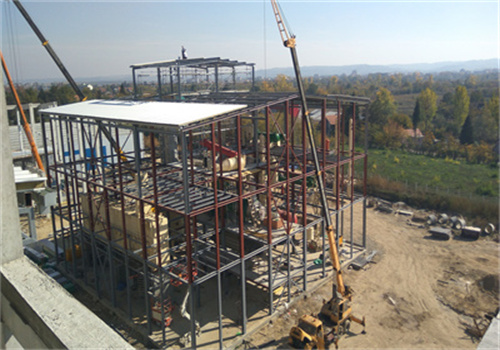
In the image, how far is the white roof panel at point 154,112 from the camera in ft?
48.6

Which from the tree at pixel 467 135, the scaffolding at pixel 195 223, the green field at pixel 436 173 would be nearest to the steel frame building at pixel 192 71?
the scaffolding at pixel 195 223

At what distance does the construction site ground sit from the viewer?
17.1m

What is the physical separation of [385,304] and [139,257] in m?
11.8

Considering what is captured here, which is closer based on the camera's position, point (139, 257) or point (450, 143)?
point (139, 257)

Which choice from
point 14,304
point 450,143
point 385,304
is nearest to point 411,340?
point 385,304

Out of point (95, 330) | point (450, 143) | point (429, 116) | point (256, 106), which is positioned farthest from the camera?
point (429, 116)

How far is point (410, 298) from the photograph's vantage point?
20188 mm

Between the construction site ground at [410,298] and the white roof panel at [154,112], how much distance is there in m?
8.89

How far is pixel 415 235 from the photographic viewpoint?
2806 cm

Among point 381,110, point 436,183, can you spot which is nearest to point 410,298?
point 436,183

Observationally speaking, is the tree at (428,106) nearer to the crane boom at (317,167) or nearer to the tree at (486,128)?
the tree at (486,128)

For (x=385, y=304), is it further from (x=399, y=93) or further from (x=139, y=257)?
(x=399, y=93)

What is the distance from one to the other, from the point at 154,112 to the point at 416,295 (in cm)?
1559

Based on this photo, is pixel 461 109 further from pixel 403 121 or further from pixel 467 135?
pixel 467 135
